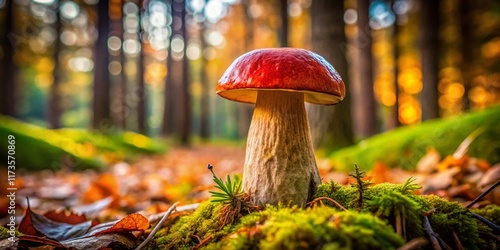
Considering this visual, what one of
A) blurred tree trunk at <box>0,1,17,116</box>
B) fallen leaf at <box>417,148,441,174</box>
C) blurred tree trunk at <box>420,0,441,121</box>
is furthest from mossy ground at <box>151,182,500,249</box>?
blurred tree trunk at <box>0,1,17,116</box>

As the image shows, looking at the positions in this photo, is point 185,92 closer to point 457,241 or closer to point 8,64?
point 8,64

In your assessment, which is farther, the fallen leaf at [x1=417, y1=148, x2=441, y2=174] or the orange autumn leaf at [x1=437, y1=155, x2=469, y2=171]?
the fallen leaf at [x1=417, y1=148, x2=441, y2=174]

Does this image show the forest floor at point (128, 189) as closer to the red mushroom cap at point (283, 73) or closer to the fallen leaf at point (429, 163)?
the fallen leaf at point (429, 163)

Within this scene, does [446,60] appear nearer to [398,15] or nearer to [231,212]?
[398,15]

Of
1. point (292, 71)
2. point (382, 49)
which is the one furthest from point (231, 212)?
point (382, 49)

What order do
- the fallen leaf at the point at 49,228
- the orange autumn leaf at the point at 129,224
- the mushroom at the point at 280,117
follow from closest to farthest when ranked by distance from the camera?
the mushroom at the point at 280,117 → the orange autumn leaf at the point at 129,224 → the fallen leaf at the point at 49,228

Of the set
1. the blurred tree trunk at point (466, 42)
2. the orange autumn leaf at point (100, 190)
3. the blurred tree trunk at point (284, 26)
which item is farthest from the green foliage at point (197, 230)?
the blurred tree trunk at point (466, 42)

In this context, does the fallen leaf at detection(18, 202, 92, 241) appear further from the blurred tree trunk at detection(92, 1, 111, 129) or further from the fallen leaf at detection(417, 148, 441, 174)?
the blurred tree trunk at detection(92, 1, 111, 129)
